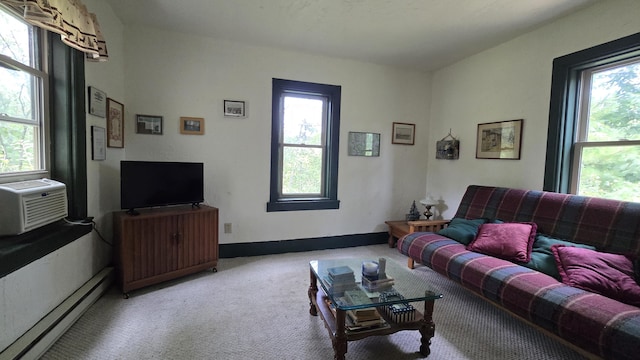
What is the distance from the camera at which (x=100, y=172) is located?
2303 mm

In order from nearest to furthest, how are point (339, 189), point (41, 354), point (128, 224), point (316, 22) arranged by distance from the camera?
point (41, 354) → point (128, 224) → point (316, 22) → point (339, 189)

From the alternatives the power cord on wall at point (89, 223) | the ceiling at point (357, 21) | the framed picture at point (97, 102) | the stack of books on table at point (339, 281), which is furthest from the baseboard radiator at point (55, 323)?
the ceiling at point (357, 21)

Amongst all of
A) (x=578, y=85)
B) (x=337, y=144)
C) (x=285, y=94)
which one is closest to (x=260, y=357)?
(x=337, y=144)

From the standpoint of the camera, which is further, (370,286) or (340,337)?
(370,286)

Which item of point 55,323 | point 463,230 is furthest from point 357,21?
point 55,323

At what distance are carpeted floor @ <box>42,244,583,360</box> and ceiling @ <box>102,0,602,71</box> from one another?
2208mm

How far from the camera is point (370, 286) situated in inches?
68.5

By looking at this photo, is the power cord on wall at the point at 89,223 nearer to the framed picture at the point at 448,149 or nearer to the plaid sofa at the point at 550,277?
the plaid sofa at the point at 550,277

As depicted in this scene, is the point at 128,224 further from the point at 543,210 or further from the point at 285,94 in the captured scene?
the point at 543,210

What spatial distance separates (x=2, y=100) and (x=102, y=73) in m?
0.88

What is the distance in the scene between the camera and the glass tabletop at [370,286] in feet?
5.15

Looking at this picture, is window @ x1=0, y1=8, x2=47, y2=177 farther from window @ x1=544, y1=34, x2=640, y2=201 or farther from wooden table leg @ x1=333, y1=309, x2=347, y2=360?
window @ x1=544, y1=34, x2=640, y2=201

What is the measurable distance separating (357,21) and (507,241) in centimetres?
226

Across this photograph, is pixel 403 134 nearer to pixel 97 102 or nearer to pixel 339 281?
pixel 339 281
